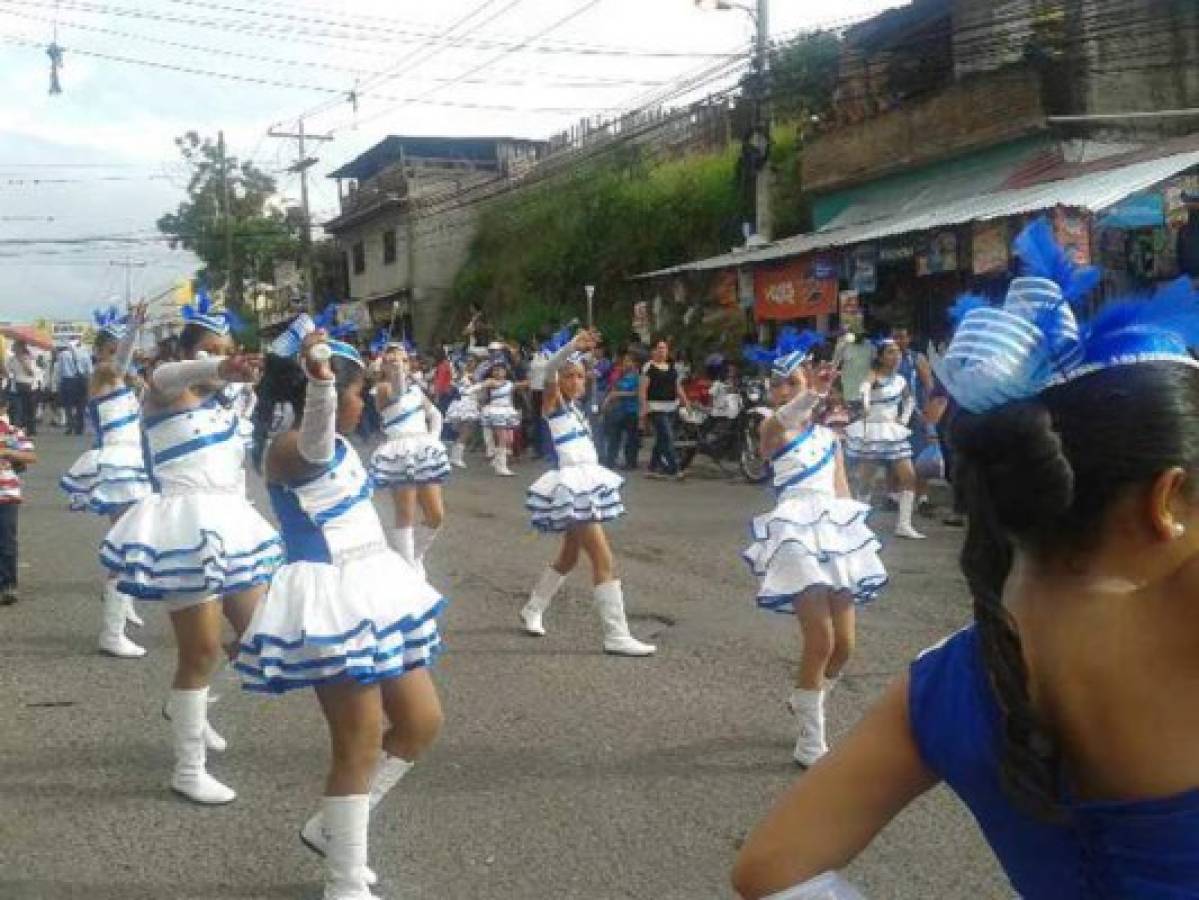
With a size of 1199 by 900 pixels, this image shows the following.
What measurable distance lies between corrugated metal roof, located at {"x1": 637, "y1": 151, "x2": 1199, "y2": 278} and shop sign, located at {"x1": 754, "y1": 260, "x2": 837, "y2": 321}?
1.01 feet

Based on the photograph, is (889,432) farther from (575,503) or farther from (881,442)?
(575,503)

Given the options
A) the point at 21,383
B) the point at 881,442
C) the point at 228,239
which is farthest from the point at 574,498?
the point at 228,239

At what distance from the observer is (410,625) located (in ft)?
13.4

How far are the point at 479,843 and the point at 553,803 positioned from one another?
44 cm

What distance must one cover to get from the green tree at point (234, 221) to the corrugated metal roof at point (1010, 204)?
34543 millimetres

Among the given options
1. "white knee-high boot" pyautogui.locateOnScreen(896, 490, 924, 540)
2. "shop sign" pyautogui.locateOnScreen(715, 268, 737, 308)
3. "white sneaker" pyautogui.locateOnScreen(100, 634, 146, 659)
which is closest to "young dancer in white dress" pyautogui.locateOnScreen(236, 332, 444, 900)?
"white sneaker" pyautogui.locateOnScreen(100, 634, 146, 659)

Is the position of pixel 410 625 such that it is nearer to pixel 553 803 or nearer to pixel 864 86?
pixel 553 803

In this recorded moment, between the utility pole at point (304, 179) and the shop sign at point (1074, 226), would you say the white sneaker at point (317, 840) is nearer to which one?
the shop sign at point (1074, 226)

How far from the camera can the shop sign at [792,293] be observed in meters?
18.5

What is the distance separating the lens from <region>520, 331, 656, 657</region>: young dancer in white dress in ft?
24.0

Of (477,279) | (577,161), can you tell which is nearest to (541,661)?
(577,161)

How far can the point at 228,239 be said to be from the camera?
4531 cm

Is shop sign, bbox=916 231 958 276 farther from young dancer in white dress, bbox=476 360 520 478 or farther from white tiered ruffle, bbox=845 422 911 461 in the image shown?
young dancer in white dress, bbox=476 360 520 478

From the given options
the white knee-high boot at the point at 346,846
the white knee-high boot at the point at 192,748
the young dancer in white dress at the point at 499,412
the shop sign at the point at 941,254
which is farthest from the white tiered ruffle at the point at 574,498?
the young dancer in white dress at the point at 499,412
